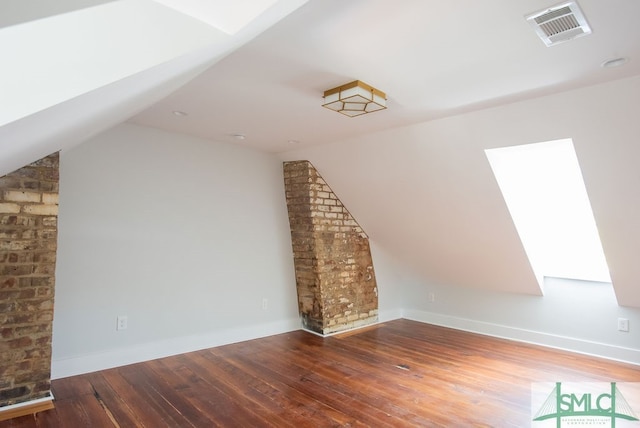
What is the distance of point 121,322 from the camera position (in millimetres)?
3459

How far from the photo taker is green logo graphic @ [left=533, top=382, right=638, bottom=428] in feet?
8.33

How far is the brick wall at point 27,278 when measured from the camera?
2602 millimetres

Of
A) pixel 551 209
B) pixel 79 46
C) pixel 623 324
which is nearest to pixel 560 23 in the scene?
pixel 79 46

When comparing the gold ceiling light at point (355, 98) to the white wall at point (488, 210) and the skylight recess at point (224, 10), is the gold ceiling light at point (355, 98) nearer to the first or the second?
the white wall at point (488, 210)

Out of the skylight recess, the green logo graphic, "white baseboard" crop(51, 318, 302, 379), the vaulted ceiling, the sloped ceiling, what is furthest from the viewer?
"white baseboard" crop(51, 318, 302, 379)

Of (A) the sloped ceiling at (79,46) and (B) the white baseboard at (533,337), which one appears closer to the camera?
(A) the sloped ceiling at (79,46)

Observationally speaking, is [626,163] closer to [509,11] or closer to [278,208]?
[509,11]

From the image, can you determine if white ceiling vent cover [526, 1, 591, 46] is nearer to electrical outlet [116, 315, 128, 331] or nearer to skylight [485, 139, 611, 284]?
skylight [485, 139, 611, 284]

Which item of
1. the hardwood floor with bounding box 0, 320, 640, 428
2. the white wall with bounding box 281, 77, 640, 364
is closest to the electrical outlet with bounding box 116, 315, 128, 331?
the hardwood floor with bounding box 0, 320, 640, 428

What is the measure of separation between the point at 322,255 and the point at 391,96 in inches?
96.9

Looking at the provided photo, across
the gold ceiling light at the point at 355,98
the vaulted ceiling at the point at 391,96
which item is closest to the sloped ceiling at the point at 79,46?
the vaulted ceiling at the point at 391,96

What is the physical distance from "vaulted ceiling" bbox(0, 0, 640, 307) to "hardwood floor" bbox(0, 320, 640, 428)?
1075 mm

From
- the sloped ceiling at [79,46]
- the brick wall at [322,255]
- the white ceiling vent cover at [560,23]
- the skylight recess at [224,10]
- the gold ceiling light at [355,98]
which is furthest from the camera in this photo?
the brick wall at [322,255]

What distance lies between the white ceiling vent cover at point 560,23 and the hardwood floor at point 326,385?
2.36 meters
